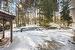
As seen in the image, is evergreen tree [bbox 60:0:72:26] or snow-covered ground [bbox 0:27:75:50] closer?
snow-covered ground [bbox 0:27:75:50]

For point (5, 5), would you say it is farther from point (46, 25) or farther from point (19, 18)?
point (46, 25)

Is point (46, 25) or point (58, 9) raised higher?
point (58, 9)

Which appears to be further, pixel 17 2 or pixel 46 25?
pixel 17 2

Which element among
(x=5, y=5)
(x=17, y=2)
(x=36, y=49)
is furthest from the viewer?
(x=17, y=2)

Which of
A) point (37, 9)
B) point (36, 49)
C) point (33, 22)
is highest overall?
point (37, 9)

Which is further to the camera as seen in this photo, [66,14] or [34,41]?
[66,14]

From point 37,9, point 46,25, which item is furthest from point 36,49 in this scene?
point 37,9

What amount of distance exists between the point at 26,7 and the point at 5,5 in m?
5.44

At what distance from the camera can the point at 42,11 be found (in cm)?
3412

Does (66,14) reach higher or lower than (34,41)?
higher

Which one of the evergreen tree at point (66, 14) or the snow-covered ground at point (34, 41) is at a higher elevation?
the evergreen tree at point (66, 14)

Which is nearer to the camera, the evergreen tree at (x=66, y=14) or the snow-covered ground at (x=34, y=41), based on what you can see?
the snow-covered ground at (x=34, y=41)

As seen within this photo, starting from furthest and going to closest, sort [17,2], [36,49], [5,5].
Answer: [17,2] → [5,5] → [36,49]

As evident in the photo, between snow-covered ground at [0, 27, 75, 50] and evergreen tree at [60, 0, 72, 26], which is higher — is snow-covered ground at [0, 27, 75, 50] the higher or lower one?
the lower one
